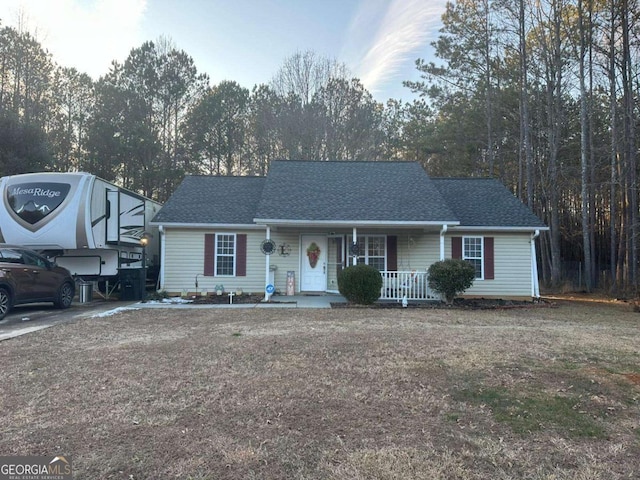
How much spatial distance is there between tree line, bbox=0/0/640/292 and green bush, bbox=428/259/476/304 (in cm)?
818

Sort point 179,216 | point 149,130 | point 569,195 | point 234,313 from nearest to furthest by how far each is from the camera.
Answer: point 234,313 → point 179,216 → point 569,195 → point 149,130

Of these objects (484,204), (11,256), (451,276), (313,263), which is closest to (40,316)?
(11,256)

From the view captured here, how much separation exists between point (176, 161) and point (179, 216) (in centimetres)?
1349

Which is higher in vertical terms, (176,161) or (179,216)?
(176,161)

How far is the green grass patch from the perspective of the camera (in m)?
3.36

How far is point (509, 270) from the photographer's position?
13734 mm

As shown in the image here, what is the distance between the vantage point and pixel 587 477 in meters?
2.64

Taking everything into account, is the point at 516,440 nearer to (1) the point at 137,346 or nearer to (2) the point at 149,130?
(1) the point at 137,346

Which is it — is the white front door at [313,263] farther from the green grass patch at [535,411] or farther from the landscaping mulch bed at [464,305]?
the green grass patch at [535,411]

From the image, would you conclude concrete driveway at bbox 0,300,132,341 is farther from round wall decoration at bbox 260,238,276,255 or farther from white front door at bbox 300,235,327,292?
white front door at bbox 300,235,327,292

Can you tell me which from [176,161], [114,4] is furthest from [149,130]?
[114,4]

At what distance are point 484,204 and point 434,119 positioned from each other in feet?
43.7

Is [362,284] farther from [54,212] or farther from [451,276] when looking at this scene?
[54,212]

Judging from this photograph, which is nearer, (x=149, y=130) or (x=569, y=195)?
(x=569, y=195)
